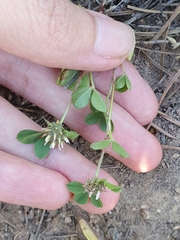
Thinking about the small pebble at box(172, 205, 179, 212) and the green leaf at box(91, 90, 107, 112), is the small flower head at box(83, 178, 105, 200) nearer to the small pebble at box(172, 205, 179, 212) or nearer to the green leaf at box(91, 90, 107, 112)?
the green leaf at box(91, 90, 107, 112)

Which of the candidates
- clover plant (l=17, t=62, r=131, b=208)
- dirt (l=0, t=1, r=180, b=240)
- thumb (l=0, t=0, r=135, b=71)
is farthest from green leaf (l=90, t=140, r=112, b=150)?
dirt (l=0, t=1, r=180, b=240)

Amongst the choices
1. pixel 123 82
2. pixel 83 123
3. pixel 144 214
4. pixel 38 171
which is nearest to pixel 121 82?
pixel 123 82

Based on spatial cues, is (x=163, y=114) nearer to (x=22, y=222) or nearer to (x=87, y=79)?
(x=87, y=79)

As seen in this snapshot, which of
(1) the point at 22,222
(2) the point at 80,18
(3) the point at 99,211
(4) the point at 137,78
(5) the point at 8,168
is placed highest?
(2) the point at 80,18

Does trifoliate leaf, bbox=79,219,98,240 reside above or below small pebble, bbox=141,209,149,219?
below

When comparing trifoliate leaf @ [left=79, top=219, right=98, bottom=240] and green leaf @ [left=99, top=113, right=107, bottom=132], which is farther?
trifoliate leaf @ [left=79, top=219, right=98, bottom=240]

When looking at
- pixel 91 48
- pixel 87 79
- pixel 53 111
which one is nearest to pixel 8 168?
pixel 53 111
